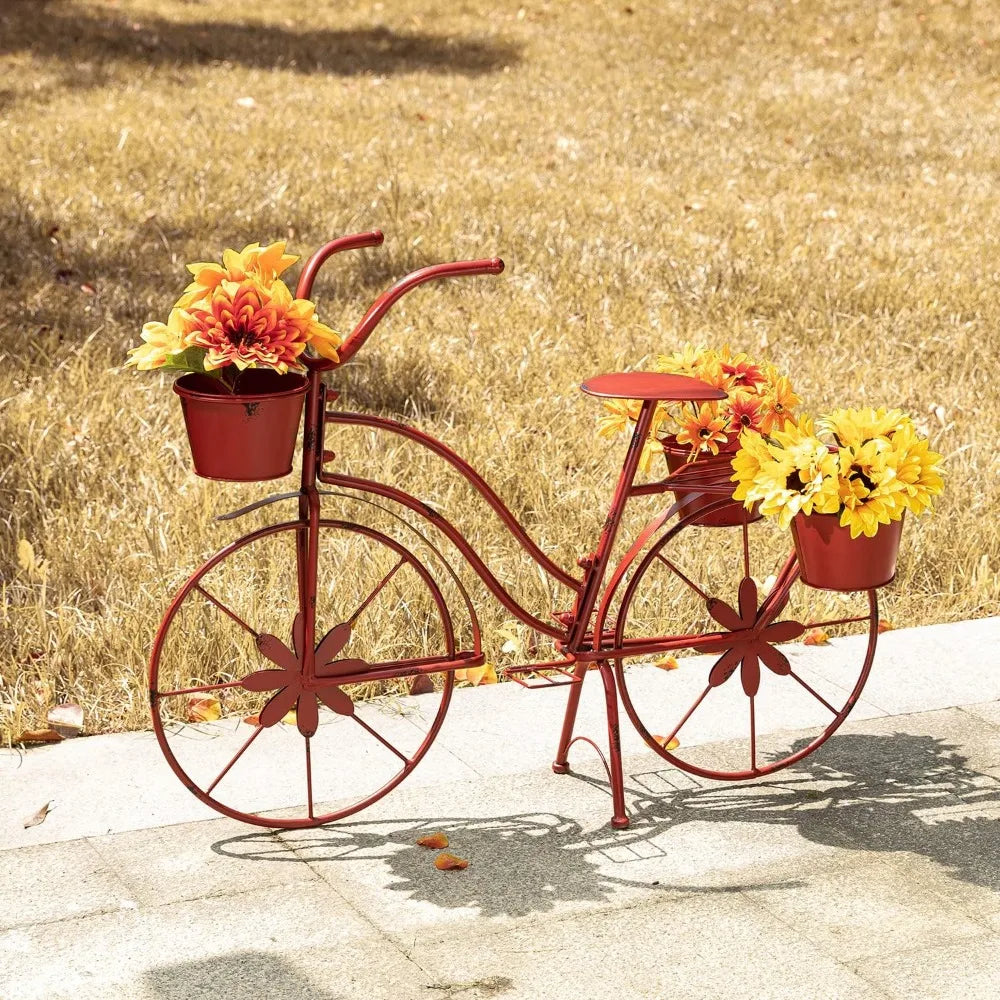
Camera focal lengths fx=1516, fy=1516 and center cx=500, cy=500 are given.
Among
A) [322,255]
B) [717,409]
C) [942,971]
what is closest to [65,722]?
[322,255]

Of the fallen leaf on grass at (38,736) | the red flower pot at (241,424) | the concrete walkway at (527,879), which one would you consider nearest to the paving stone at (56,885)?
the concrete walkway at (527,879)

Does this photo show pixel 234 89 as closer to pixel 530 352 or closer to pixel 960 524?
pixel 530 352

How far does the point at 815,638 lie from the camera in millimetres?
4344

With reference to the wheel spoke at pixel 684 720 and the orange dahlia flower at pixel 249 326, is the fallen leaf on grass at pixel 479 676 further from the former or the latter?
the orange dahlia flower at pixel 249 326

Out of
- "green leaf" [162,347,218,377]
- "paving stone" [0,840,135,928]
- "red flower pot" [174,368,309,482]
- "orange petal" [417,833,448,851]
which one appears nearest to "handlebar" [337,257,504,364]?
"red flower pot" [174,368,309,482]

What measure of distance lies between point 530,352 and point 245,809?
344 centimetres

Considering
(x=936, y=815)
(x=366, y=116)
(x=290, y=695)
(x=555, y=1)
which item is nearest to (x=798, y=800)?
(x=936, y=815)

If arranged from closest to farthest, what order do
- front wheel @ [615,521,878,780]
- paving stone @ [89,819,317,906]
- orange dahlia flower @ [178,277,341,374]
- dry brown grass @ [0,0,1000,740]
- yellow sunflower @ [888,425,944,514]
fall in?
orange dahlia flower @ [178,277,341,374] < paving stone @ [89,819,317,906] < yellow sunflower @ [888,425,944,514] < front wheel @ [615,521,878,780] < dry brown grass @ [0,0,1000,740]

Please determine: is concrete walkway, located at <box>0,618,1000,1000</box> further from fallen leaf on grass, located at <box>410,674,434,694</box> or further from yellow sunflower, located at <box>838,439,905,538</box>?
yellow sunflower, located at <box>838,439,905,538</box>

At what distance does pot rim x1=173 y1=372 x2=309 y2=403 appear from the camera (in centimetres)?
282

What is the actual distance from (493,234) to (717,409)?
4822mm

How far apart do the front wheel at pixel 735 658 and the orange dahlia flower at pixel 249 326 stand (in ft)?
3.12

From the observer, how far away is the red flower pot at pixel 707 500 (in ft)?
11.3

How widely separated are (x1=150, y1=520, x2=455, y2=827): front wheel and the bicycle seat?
1.85ft
